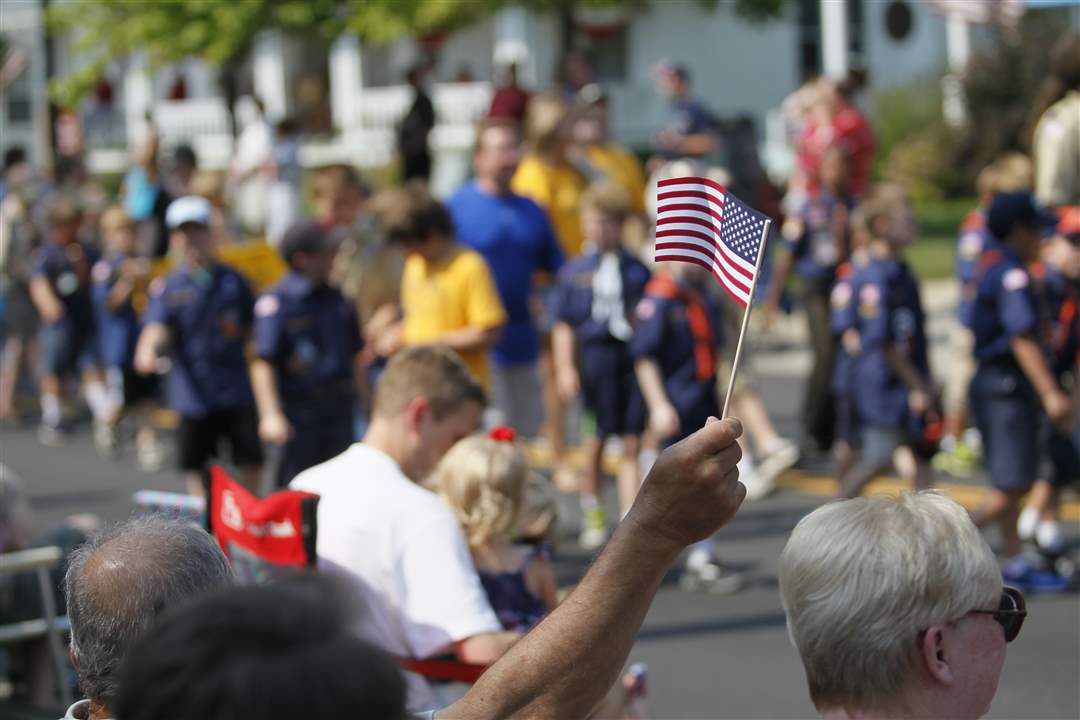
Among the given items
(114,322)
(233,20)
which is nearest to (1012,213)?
(114,322)

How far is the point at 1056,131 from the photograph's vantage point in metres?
9.51

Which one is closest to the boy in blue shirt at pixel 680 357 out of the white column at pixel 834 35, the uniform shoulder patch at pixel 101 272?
the uniform shoulder patch at pixel 101 272

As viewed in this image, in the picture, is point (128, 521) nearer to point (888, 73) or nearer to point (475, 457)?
point (475, 457)

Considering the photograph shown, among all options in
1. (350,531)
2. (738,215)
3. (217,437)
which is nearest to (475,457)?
(350,531)

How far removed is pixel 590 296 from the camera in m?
8.68

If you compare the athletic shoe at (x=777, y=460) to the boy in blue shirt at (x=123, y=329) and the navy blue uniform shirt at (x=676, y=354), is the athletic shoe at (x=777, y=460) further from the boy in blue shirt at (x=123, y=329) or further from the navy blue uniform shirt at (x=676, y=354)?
the boy in blue shirt at (x=123, y=329)

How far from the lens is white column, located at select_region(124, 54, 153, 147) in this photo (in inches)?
1764

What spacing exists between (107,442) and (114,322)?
96 cm

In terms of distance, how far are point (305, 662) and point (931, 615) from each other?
4.50 ft

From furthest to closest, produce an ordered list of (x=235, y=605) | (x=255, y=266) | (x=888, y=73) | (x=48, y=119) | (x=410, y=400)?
(x=888, y=73) < (x=48, y=119) < (x=255, y=266) < (x=410, y=400) < (x=235, y=605)

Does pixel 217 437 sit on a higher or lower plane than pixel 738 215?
lower

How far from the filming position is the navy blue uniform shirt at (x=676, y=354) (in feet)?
26.4

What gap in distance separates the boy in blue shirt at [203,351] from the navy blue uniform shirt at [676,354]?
2263 mm

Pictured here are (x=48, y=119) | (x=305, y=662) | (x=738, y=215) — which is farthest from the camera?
(x=48, y=119)
